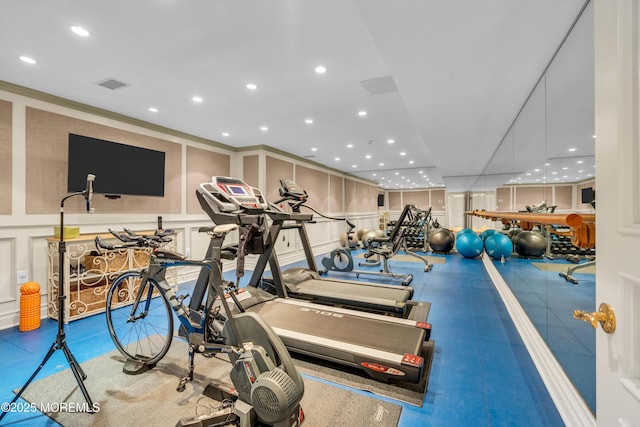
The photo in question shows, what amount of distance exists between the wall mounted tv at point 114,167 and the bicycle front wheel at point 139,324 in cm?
149

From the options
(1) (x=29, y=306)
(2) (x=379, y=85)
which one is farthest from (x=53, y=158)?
(2) (x=379, y=85)

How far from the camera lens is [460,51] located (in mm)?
2242

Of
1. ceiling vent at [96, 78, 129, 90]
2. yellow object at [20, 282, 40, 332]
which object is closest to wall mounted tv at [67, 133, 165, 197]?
ceiling vent at [96, 78, 129, 90]

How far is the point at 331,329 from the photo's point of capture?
2.62 metres

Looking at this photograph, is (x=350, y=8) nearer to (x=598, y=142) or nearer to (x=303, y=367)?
(x=598, y=142)

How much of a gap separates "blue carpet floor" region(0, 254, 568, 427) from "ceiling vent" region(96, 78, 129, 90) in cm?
284

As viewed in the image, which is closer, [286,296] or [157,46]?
[157,46]

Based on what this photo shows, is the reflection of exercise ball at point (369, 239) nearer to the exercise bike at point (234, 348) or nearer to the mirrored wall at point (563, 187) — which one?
the mirrored wall at point (563, 187)

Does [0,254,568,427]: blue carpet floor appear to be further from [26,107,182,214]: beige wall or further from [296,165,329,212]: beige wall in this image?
[296,165,329,212]: beige wall

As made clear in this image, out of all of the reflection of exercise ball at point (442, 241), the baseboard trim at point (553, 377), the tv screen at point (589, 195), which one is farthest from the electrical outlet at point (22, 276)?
the reflection of exercise ball at point (442, 241)

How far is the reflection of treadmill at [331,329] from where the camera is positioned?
2111mm

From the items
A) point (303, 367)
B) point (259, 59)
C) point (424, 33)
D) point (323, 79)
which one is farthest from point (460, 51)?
point (303, 367)

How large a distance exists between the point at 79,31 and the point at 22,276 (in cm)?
294

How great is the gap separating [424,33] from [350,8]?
22.7 inches
